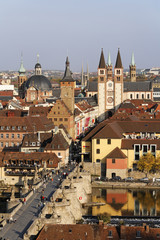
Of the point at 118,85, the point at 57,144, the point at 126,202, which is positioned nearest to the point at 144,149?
the point at 57,144

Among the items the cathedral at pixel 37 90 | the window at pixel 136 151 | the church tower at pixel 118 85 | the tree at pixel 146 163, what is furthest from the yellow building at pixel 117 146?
the church tower at pixel 118 85

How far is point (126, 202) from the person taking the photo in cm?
7019

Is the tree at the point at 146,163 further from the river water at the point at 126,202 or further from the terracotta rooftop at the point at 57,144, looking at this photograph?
the terracotta rooftop at the point at 57,144

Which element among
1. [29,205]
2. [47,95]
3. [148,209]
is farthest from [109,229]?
[47,95]

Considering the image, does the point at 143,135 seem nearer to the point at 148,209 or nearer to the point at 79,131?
the point at 148,209

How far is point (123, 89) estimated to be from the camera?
172 metres

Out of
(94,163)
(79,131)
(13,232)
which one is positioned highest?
(79,131)

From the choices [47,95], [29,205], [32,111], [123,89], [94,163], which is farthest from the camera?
[123,89]

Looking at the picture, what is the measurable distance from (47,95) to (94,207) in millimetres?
91931

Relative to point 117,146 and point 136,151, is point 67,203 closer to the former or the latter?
point 117,146

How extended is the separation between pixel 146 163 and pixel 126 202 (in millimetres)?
10937

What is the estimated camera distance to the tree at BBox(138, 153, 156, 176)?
7988 centimetres

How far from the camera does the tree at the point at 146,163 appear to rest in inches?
3145

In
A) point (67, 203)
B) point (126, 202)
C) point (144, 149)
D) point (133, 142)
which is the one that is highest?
point (133, 142)
